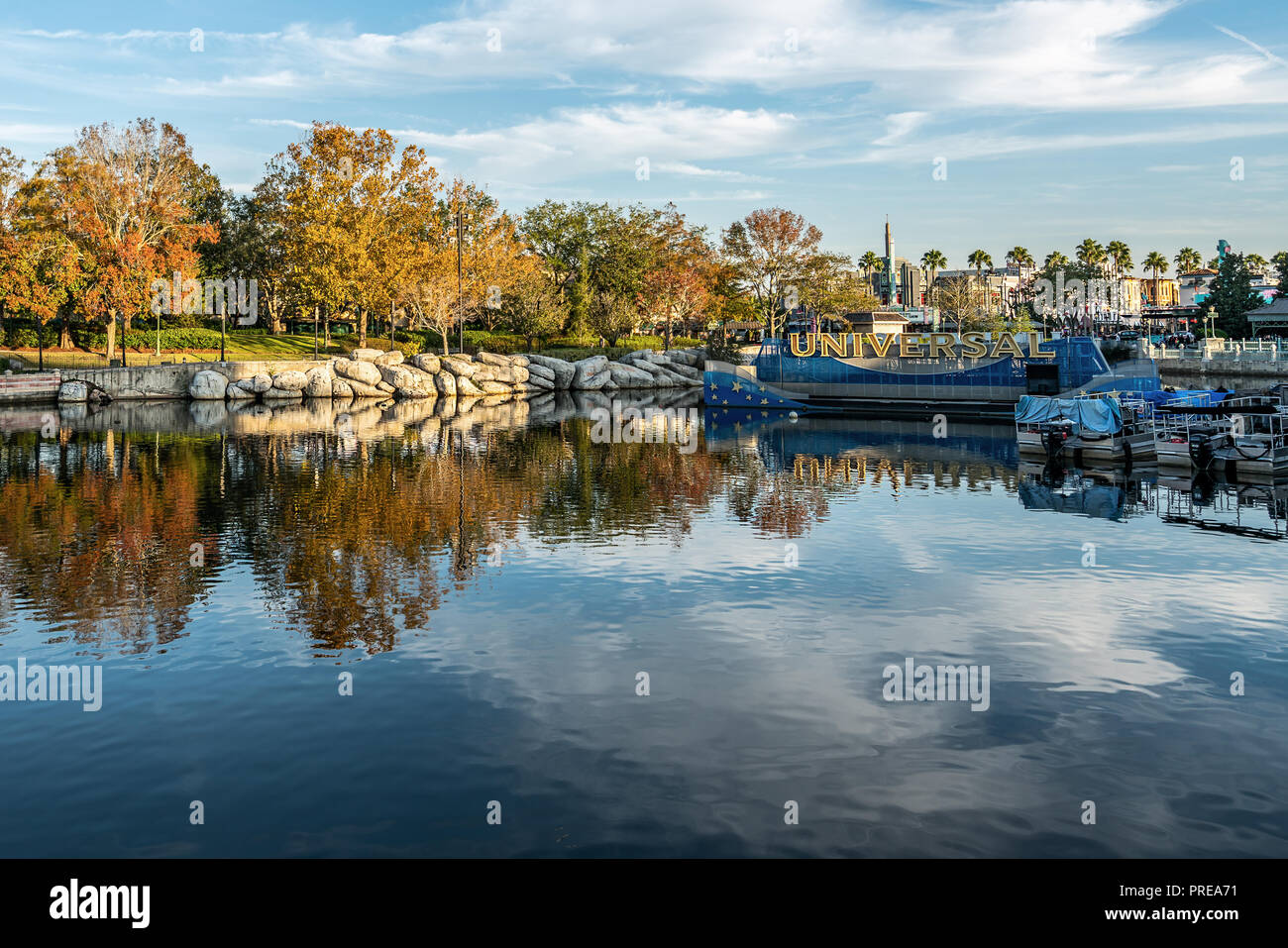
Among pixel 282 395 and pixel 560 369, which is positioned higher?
pixel 560 369

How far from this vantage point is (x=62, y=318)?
83438mm

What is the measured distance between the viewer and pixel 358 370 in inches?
2997

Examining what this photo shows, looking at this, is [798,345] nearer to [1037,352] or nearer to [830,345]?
[830,345]

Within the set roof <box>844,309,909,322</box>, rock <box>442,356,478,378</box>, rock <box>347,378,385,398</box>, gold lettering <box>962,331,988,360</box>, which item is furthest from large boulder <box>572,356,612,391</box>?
roof <box>844,309,909,322</box>

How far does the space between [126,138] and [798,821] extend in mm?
82037

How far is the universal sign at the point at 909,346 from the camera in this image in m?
60.9

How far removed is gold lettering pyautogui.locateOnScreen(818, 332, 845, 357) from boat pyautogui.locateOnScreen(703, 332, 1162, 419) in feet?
0.27

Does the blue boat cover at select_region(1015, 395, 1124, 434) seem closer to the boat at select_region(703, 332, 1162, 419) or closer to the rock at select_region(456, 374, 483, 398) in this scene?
the boat at select_region(703, 332, 1162, 419)

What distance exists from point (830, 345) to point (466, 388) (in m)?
28.8

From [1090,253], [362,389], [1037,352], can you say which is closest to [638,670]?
[1037,352]

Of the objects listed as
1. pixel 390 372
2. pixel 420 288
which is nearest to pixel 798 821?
pixel 390 372

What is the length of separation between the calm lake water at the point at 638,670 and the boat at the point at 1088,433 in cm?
820

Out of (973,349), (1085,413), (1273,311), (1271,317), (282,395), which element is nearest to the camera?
(1085,413)

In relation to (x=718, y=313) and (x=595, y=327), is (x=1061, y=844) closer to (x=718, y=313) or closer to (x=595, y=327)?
(x=595, y=327)
